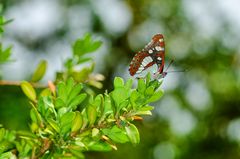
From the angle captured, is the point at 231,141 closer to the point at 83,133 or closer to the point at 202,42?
the point at 202,42

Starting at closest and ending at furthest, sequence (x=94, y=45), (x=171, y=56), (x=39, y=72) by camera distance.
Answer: (x=94, y=45) < (x=39, y=72) < (x=171, y=56)

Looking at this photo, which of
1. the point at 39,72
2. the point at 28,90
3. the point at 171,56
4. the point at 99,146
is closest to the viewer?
the point at 99,146

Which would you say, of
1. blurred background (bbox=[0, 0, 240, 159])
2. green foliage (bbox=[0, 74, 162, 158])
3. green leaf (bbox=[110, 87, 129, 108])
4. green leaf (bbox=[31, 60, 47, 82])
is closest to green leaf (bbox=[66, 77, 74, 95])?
green foliage (bbox=[0, 74, 162, 158])

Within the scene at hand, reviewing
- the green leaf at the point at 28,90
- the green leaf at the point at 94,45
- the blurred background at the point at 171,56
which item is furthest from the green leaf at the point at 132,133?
the blurred background at the point at 171,56

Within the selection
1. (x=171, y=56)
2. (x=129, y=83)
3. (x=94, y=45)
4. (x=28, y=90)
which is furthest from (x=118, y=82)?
(x=171, y=56)

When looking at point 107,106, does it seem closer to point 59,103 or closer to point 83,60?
point 59,103

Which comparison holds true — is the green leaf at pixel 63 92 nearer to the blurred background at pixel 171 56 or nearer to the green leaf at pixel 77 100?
the green leaf at pixel 77 100
